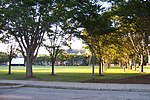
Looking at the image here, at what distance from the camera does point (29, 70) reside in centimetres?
3114

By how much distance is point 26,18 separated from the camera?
1026 inches

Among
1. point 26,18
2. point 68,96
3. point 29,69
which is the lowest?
point 68,96

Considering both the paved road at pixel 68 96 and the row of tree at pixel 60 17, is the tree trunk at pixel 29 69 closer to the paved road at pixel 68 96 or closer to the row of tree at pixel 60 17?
the row of tree at pixel 60 17

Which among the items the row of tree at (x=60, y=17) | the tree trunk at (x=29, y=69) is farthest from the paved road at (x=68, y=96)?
the tree trunk at (x=29, y=69)

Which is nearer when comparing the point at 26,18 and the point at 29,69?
the point at 26,18

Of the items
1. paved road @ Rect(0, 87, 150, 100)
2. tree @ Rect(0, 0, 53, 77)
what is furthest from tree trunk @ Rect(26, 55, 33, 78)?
paved road @ Rect(0, 87, 150, 100)

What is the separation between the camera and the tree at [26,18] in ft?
85.2

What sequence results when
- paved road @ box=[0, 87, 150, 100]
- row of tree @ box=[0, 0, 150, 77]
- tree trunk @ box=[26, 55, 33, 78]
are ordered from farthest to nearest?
tree trunk @ box=[26, 55, 33, 78] < row of tree @ box=[0, 0, 150, 77] < paved road @ box=[0, 87, 150, 100]

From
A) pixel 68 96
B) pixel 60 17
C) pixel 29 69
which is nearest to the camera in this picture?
pixel 68 96

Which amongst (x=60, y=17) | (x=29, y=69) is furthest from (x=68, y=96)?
(x=29, y=69)

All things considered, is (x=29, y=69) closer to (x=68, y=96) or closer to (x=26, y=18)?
(x=26, y=18)

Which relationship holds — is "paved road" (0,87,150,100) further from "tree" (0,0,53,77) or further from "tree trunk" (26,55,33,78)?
"tree trunk" (26,55,33,78)

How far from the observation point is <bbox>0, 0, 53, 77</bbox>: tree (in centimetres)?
2597

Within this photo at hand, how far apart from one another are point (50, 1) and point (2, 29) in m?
7.63
